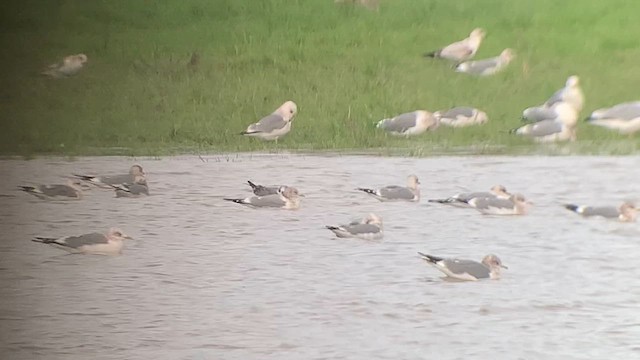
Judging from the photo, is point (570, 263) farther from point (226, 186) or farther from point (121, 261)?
point (121, 261)

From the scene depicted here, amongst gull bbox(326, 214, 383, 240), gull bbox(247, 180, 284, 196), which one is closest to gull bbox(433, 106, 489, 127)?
gull bbox(326, 214, 383, 240)

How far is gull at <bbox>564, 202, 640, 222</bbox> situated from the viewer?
1401 millimetres

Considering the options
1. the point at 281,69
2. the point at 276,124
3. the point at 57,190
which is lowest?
the point at 57,190

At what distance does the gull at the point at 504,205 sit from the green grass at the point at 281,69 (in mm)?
95

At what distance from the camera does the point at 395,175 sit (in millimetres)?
1466

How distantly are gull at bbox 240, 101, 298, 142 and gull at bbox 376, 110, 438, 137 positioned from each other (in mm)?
200

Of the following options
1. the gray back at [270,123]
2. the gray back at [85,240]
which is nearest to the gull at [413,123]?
the gray back at [270,123]

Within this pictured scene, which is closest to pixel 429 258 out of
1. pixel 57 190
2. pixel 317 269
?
pixel 317 269

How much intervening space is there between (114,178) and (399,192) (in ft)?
1.87

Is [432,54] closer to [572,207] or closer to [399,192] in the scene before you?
[399,192]

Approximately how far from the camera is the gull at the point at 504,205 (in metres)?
1.43

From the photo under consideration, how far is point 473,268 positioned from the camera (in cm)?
142

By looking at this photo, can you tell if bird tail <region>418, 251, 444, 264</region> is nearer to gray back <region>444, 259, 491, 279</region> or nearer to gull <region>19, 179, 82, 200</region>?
gray back <region>444, 259, 491, 279</region>

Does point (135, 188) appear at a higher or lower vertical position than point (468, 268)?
higher
